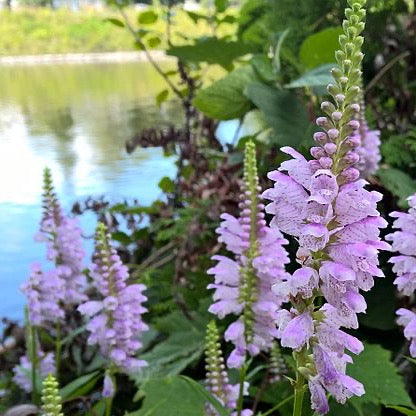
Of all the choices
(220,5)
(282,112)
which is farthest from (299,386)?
(220,5)

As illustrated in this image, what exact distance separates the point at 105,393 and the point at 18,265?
0.50 meters

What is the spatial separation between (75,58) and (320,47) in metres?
1.95

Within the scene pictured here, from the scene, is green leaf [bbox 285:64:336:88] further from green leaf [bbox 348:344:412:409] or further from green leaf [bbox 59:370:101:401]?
green leaf [bbox 59:370:101:401]

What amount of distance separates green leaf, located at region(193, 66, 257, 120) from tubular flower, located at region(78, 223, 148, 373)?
45 centimetres

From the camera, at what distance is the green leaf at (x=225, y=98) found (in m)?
1.05

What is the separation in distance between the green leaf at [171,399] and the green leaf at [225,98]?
0.54 meters

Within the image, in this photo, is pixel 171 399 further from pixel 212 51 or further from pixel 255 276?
pixel 212 51

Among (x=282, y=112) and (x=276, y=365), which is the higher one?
(x=282, y=112)

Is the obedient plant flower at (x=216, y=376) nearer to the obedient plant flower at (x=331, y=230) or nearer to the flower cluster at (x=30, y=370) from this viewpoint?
the obedient plant flower at (x=331, y=230)

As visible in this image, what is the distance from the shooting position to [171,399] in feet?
1.99

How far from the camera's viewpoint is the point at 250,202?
21.0 inches

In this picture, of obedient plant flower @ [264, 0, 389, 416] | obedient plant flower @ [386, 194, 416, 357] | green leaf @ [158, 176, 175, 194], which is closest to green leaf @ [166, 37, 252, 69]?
green leaf @ [158, 176, 175, 194]

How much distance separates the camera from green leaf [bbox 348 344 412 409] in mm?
645

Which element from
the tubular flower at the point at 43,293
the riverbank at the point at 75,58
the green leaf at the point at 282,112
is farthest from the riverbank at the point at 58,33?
the tubular flower at the point at 43,293
